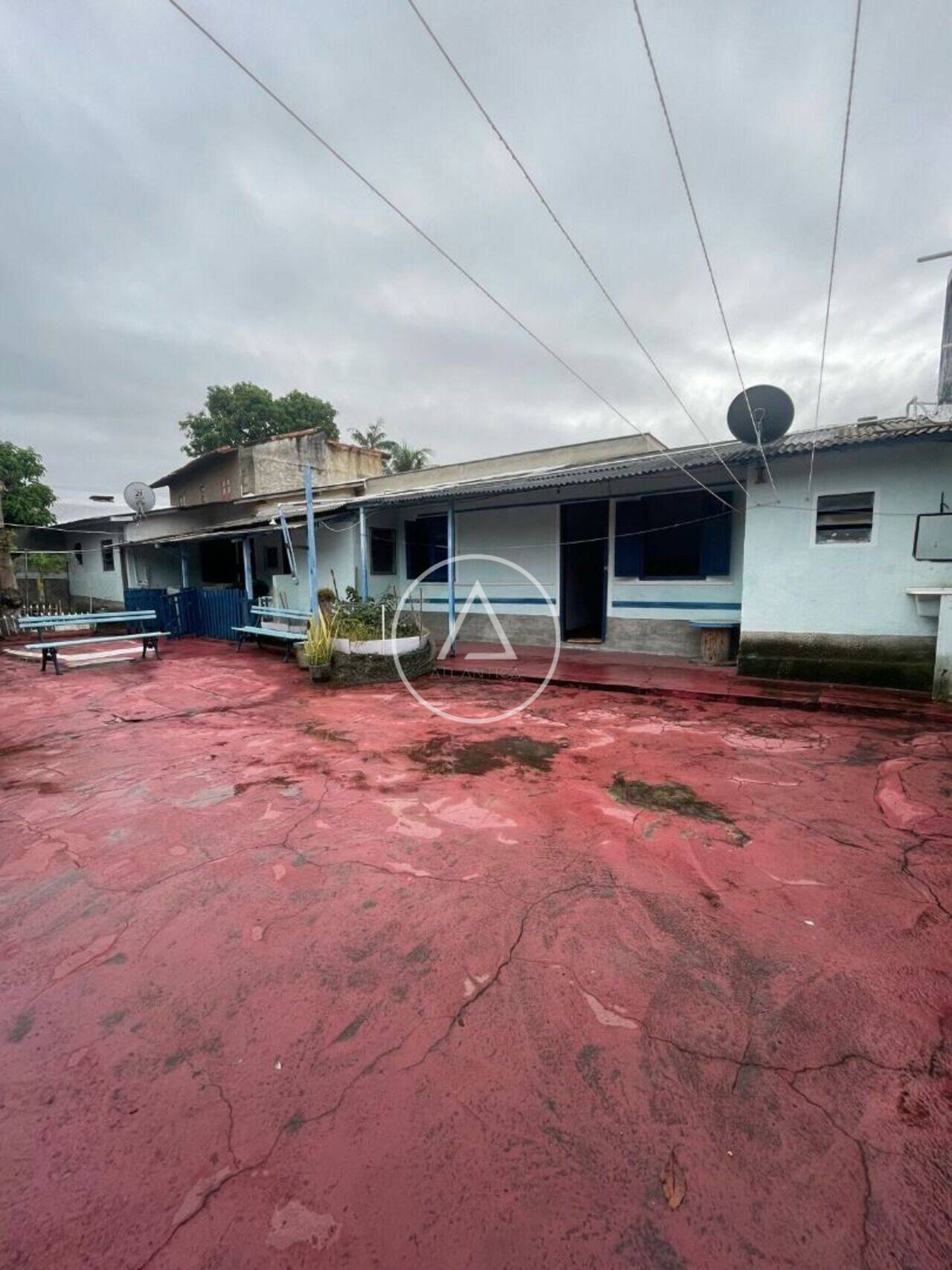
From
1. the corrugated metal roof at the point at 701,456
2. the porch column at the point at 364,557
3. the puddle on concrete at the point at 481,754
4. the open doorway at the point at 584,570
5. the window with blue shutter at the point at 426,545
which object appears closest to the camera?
the puddle on concrete at the point at 481,754

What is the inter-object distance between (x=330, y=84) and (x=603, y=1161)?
5499 millimetres

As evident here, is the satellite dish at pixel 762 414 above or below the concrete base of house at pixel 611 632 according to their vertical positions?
above

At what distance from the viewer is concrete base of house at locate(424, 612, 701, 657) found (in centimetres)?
817

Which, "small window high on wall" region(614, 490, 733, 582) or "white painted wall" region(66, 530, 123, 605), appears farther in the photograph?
"white painted wall" region(66, 530, 123, 605)

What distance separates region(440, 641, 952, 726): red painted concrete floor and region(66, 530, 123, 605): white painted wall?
1278cm

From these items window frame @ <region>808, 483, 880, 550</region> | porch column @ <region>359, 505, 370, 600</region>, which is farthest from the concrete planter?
window frame @ <region>808, 483, 880, 550</region>

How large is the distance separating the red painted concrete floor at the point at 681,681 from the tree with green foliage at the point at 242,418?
1986 cm

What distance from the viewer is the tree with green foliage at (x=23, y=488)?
18203mm

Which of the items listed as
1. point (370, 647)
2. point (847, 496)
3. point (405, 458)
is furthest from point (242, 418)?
point (847, 496)

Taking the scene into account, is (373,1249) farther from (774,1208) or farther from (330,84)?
(330,84)

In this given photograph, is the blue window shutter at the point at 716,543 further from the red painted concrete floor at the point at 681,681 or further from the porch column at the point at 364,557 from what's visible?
the porch column at the point at 364,557

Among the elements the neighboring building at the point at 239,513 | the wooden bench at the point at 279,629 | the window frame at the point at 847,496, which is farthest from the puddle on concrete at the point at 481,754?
the neighboring building at the point at 239,513

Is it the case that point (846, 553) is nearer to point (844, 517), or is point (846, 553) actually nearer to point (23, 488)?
point (844, 517)

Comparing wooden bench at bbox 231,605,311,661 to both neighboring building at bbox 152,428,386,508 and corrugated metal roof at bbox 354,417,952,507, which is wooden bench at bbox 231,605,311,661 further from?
neighboring building at bbox 152,428,386,508
